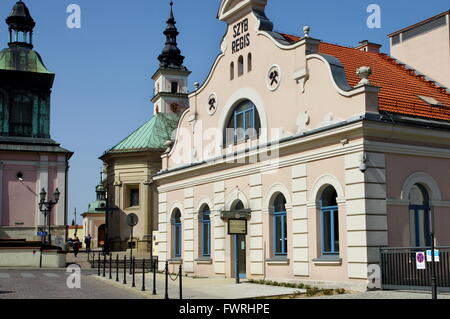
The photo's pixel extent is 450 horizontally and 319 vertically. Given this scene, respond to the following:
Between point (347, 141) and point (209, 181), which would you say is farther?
point (209, 181)

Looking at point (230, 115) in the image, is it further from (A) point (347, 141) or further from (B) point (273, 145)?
(A) point (347, 141)

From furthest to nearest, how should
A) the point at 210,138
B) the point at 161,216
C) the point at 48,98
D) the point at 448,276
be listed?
the point at 48,98 < the point at 161,216 < the point at 210,138 < the point at 448,276

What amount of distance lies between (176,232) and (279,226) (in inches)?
353

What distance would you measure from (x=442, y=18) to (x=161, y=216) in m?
15.8

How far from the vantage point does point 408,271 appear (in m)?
19.0

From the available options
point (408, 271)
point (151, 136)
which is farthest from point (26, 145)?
point (408, 271)

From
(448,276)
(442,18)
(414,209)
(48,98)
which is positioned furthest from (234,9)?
(48,98)

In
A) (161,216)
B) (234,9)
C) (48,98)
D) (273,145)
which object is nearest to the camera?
(273,145)

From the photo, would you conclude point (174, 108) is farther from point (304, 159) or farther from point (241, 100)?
point (304, 159)

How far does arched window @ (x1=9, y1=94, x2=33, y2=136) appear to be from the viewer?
188 feet

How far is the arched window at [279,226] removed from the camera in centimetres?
2400

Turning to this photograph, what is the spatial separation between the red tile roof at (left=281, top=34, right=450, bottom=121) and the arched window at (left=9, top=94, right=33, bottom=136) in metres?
35.8

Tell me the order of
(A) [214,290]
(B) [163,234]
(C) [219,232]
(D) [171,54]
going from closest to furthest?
1. (A) [214,290]
2. (C) [219,232]
3. (B) [163,234]
4. (D) [171,54]

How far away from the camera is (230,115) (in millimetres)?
28109
